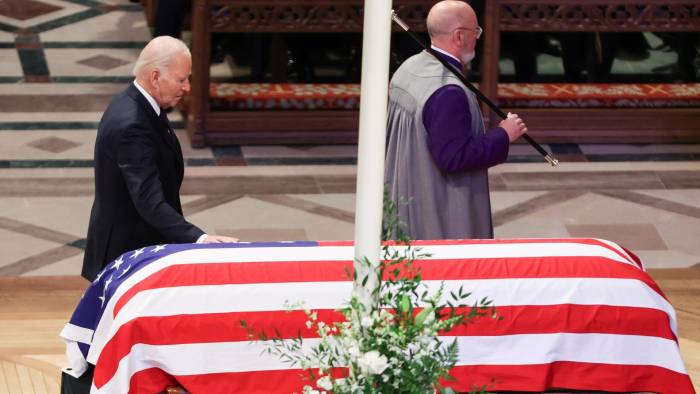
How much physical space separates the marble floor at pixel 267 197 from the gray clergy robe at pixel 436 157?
118 cm

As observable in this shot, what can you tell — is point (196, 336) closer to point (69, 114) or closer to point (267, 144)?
point (267, 144)

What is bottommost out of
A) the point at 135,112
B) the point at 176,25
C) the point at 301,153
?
the point at 301,153

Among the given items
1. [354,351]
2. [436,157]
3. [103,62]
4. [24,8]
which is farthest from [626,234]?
[24,8]

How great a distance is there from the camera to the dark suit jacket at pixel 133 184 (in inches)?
153

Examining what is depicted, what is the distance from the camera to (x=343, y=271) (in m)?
3.59

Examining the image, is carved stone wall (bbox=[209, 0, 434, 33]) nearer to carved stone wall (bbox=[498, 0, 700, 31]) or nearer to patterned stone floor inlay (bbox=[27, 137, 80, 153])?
carved stone wall (bbox=[498, 0, 700, 31])

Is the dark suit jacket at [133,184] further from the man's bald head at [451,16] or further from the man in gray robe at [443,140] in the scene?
the man's bald head at [451,16]

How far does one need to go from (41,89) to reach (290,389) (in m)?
5.79

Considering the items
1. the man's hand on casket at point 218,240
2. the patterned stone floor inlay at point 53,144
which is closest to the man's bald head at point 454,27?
the man's hand on casket at point 218,240

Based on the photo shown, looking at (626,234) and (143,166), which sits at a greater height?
(143,166)

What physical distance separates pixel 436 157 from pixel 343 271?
94 centimetres

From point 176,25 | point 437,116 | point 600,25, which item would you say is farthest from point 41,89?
point 437,116

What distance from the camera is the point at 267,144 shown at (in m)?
7.96

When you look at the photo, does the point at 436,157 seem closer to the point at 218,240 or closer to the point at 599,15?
the point at 218,240
